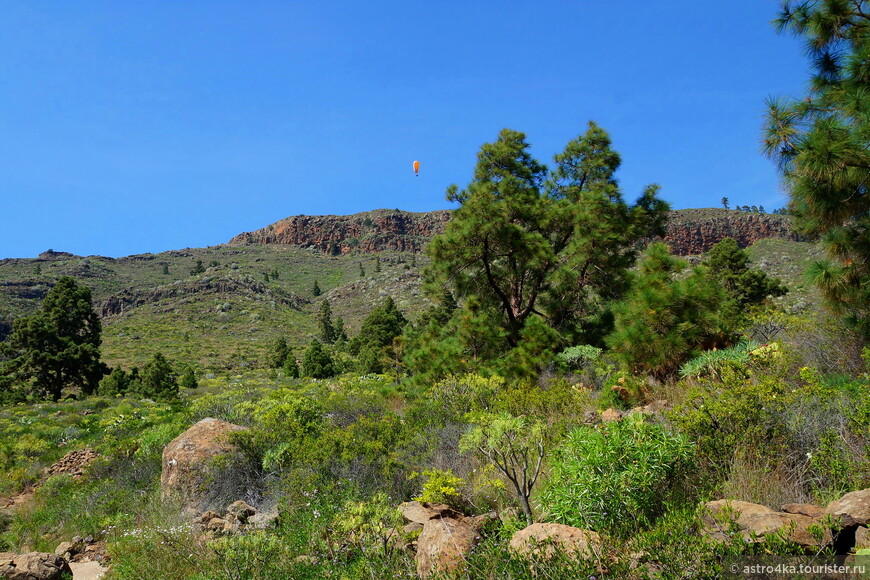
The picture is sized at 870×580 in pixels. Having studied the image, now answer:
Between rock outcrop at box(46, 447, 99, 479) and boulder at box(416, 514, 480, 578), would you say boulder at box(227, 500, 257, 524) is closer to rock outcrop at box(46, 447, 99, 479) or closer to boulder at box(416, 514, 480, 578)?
boulder at box(416, 514, 480, 578)

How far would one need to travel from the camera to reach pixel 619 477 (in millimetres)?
Answer: 4211

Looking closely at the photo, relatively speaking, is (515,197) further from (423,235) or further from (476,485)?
(423,235)

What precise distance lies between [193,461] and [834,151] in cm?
1052

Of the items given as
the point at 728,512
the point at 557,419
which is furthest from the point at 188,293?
the point at 728,512

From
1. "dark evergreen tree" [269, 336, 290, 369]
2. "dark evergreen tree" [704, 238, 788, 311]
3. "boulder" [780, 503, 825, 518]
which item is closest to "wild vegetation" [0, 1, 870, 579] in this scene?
"boulder" [780, 503, 825, 518]

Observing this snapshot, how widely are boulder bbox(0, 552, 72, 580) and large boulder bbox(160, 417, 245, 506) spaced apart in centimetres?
197

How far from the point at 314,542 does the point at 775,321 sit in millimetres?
9966

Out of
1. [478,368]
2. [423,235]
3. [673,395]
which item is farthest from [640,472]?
[423,235]

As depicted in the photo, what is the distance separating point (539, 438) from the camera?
5.04 meters

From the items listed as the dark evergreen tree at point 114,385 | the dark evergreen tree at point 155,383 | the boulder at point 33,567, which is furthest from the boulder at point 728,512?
the dark evergreen tree at point 114,385

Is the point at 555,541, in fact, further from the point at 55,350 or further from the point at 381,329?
the point at 55,350

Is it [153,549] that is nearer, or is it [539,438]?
[539,438]

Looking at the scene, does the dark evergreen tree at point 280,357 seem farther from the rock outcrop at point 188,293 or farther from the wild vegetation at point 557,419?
the rock outcrop at point 188,293

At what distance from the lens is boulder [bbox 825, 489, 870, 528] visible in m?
3.26
